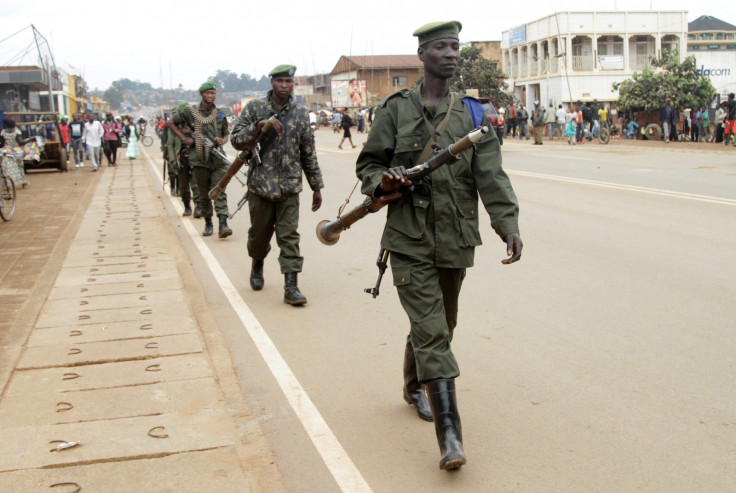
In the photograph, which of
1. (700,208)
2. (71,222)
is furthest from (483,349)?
(71,222)

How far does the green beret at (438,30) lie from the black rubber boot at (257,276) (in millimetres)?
4155

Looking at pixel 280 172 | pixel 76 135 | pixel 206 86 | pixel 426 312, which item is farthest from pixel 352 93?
pixel 426 312

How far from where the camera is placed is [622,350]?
17.9ft

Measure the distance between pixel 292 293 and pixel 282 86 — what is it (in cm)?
177

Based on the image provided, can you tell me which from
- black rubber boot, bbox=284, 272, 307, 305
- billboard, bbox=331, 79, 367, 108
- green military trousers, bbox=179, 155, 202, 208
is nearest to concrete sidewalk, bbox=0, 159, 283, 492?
black rubber boot, bbox=284, 272, 307, 305

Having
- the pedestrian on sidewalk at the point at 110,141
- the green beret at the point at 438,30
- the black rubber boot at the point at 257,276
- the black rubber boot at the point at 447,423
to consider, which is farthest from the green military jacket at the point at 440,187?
the pedestrian on sidewalk at the point at 110,141

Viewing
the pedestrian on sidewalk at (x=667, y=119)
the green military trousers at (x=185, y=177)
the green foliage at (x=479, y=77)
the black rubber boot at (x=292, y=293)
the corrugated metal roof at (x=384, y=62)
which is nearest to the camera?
the black rubber boot at (x=292, y=293)

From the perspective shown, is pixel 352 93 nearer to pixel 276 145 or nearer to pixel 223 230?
pixel 223 230

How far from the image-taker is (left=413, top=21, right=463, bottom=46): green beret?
3928 mm

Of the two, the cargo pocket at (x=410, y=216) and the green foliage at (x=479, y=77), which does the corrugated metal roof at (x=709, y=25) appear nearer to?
the green foliage at (x=479, y=77)

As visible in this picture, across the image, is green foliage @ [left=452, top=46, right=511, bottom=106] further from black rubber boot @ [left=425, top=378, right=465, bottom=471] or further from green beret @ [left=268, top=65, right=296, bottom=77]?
black rubber boot @ [left=425, top=378, right=465, bottom=471]

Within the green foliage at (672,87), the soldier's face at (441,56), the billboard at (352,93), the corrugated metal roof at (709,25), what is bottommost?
the soldier's face at (441,56)

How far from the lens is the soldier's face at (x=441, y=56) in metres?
3.94

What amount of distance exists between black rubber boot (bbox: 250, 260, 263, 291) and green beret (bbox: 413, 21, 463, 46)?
4155 mm
